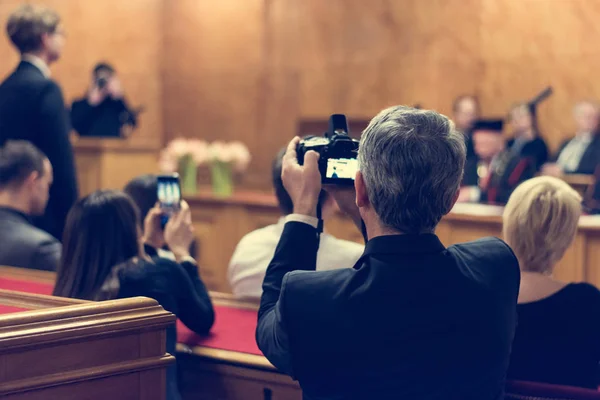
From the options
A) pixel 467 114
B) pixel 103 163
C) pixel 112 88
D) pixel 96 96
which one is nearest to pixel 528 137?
pixel 467 114

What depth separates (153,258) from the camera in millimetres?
2656

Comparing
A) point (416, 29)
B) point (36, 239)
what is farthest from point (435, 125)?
point (416, 29)

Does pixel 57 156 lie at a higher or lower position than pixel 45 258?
higher

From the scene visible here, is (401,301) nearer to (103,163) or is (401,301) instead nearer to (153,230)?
(153,230)

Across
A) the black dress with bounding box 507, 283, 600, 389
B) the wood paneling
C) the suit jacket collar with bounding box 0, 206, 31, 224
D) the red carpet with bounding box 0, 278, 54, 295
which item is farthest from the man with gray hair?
the wood paneling

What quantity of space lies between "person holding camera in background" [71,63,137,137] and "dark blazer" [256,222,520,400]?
23.6ft

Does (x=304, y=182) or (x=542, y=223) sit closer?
(x=304, y=182)

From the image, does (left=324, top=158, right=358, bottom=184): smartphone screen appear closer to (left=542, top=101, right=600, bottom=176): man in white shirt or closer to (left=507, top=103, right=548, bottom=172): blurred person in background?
(left=507, top=103, right=548, bottom=172): blurred person in background

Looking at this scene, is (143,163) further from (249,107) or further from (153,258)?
(153,258)

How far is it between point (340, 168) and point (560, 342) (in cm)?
75

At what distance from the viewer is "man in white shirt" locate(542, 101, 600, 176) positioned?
8297 mm

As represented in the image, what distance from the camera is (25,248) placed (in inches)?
141

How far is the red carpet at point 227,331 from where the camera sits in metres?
2.53

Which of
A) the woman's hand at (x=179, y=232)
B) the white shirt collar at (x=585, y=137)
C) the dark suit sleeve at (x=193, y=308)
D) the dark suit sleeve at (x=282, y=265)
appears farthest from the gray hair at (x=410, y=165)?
the white shirt collar at (x=585, y=137)
